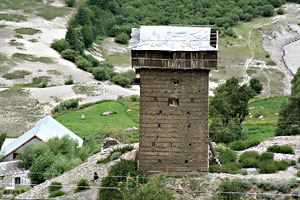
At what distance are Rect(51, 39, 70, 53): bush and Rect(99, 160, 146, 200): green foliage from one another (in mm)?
72469

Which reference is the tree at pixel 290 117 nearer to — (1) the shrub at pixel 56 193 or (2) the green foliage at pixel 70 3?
(1) the shrub at pixel 56 193

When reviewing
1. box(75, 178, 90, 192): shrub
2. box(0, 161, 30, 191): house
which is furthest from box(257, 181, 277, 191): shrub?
box(0, 161, 30, 191): house

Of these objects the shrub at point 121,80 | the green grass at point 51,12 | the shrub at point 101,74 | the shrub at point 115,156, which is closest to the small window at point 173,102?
the shrub at point 115,156

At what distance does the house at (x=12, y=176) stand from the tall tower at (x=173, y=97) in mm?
14074

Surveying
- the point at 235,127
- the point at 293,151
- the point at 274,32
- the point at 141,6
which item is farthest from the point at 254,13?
the point at 293,151

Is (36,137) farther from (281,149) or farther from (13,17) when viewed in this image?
(13,17)

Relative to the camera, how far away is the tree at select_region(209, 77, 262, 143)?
4838cm

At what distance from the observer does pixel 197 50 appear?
104 feet

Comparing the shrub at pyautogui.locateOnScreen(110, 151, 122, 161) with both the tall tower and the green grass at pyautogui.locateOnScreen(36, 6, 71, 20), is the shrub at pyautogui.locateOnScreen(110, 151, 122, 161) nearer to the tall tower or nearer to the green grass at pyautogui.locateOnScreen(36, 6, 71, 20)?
the tall tower

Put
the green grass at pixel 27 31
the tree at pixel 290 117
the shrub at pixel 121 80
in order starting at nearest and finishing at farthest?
the tree at pixel 290 117
the shrub at pixel 121 80
the green grass at pixel 27 31

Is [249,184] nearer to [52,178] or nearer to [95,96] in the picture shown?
[52,178]

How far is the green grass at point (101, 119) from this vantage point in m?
60.5

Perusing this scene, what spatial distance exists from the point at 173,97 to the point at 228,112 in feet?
62.2

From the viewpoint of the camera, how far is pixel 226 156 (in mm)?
36969
